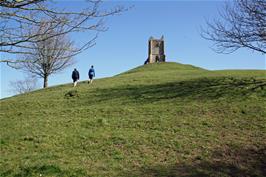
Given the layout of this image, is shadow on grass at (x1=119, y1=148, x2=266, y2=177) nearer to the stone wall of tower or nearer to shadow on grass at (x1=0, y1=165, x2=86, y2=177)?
shadow on grass at (x1=0, y1=165, x2=86, y2=177)

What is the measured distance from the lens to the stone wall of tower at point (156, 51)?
175ft

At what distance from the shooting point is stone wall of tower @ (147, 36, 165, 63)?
53219mm

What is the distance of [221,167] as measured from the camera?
8.85m

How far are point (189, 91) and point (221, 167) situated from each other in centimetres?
935

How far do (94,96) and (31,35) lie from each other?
44.8ft

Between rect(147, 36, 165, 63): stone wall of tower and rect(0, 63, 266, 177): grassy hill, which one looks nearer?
rect(0, 63, 266, 177): grassy hill

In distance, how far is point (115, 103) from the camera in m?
16.5

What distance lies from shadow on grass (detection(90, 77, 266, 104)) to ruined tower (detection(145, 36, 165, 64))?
A: 3230 centimetres

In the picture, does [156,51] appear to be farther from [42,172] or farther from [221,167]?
[42,172]

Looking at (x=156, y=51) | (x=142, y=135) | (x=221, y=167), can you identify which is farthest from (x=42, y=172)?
(x=156, y=51)

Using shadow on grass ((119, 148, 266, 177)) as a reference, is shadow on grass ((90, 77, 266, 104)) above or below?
above

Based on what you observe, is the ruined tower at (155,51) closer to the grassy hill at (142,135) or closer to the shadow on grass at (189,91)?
the shadow on grass at (189,91)

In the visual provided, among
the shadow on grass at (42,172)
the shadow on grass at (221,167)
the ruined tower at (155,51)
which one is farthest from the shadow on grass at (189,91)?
the ruined tower at (155,51)

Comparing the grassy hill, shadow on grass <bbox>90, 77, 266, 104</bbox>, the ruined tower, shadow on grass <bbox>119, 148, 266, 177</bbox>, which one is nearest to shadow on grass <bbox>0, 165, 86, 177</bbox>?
the grassy hill
